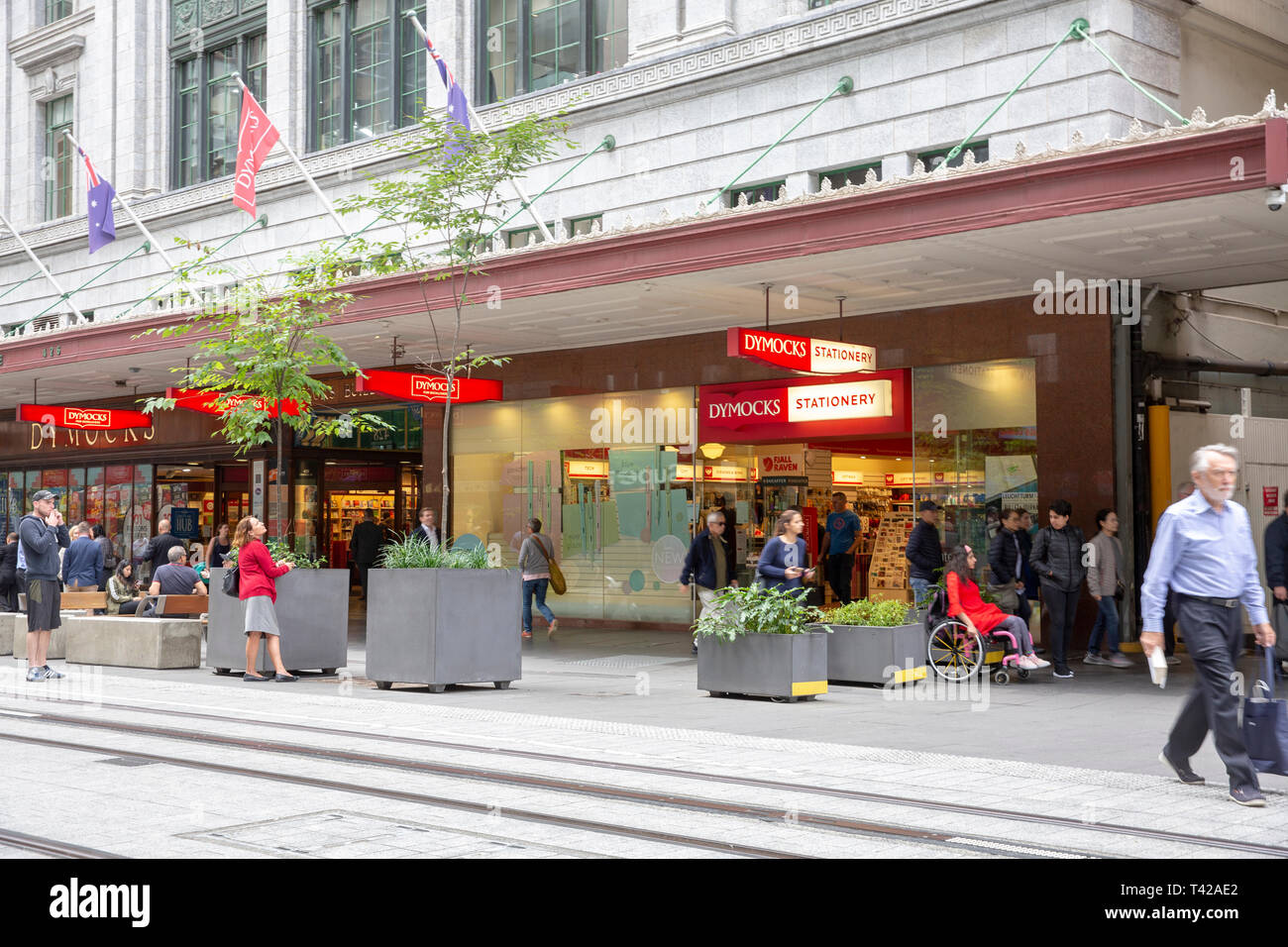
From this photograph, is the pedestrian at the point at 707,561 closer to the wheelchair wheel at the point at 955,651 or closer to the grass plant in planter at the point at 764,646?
the wheelchair wheel at the point at 955,651

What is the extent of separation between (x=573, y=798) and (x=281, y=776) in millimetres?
1902

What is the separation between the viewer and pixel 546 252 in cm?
1677

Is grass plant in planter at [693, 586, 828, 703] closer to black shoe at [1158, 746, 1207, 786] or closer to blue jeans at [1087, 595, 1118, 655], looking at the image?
blue jeans at [1087, 595, 1118, 655]

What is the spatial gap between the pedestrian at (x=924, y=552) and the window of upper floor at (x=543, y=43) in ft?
38.0

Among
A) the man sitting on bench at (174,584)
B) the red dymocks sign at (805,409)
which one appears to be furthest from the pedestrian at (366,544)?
the red dymocks sign at (805,409)

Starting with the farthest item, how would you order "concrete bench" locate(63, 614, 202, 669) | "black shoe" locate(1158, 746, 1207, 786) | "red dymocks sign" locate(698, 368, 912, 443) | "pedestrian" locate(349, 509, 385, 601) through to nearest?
"pedestrian" locate(349, 509, 385, 601) → "red dymocks sign" locate(698, 368, 912, 443) → "concrete bench" locate(63, 614, 202, 669) → "black shoe" locate(1158, 746, 1207, 786)

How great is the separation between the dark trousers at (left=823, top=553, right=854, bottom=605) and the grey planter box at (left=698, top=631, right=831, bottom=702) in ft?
21.9

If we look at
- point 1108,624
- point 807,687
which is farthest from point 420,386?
point 1108,624

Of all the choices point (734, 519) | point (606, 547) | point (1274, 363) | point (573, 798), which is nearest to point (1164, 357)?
point (1274, 363)

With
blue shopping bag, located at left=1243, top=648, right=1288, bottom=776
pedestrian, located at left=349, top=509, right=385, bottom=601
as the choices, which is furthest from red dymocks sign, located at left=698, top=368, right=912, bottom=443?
blue shopping bag, located at left=1243, top=648, right=1288, bottom=776

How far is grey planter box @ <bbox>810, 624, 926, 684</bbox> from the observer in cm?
1365

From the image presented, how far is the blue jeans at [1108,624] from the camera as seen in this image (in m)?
15.7

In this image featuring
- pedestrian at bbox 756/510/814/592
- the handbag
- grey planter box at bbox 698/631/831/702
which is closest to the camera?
grey planter box at bbox 698/631/831/702

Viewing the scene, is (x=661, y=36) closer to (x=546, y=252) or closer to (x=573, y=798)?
(x=546, y=252)
